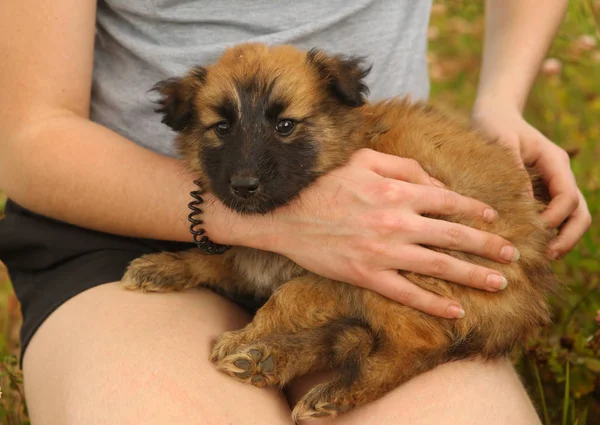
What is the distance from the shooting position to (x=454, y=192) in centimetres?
216

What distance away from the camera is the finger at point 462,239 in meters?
2.06

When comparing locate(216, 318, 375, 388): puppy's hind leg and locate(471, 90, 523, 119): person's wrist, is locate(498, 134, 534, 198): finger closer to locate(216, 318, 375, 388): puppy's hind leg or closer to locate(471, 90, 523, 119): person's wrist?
locate(471, 90, 523, 119): person's wrist

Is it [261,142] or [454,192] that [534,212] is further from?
[261,142]

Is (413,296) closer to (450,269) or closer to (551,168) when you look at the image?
(450,269)

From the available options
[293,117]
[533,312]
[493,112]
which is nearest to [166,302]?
[293,117]

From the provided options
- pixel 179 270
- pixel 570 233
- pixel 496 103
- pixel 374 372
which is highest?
pixel 496 103

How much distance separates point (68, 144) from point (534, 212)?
1.52 m

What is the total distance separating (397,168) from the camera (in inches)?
86.0

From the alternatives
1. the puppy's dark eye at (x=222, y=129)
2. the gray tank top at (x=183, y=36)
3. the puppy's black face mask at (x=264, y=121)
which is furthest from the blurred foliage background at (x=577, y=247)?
the puppy's dark eye at (x=222, y=129)

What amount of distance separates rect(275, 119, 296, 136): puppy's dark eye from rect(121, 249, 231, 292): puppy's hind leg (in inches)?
21.3

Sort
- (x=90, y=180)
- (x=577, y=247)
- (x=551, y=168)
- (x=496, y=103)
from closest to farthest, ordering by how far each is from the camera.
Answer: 1. (x=90, y=180)
2. (x=551, y=168)
3. (x=496, y=103)
4. (x=577, y=247)

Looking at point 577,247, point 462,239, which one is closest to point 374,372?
point 462,239

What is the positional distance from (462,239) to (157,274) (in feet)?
3.37

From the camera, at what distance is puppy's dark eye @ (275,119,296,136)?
219 cm
